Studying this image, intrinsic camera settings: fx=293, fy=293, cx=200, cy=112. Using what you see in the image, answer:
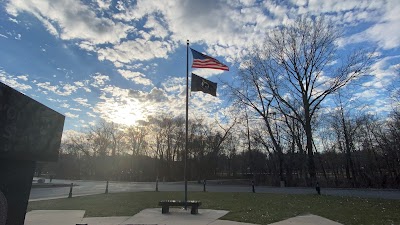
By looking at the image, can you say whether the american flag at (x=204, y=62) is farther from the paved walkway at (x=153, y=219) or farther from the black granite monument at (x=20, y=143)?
the black granite monument at (x=20, y=143)

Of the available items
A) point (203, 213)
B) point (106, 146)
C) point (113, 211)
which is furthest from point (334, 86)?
point (106, 146)

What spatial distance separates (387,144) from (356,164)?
8.85 metres

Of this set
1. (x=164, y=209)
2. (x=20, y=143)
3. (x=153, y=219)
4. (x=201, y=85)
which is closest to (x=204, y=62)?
(x=201, y=85)

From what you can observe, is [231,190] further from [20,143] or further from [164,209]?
[20,143]

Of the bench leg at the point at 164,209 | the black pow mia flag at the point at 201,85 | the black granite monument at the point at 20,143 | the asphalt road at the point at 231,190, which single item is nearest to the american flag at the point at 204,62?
the black pow mia flag at the point at 201,85

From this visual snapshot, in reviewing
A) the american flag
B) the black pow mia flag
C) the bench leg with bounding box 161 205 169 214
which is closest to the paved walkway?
the bench leg with bounding box 161 205 169 214

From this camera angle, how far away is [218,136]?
58469 mm

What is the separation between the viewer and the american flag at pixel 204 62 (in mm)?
13664

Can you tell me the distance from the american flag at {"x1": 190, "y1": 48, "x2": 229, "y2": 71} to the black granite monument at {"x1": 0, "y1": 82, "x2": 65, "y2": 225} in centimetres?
847

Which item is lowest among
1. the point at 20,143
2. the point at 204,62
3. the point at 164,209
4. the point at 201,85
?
the point at 164,209

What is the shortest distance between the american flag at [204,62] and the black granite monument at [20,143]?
8474mm

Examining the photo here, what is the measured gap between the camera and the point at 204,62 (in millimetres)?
13758

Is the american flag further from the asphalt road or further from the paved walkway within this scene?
the asphalt road

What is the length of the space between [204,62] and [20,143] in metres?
9.94
